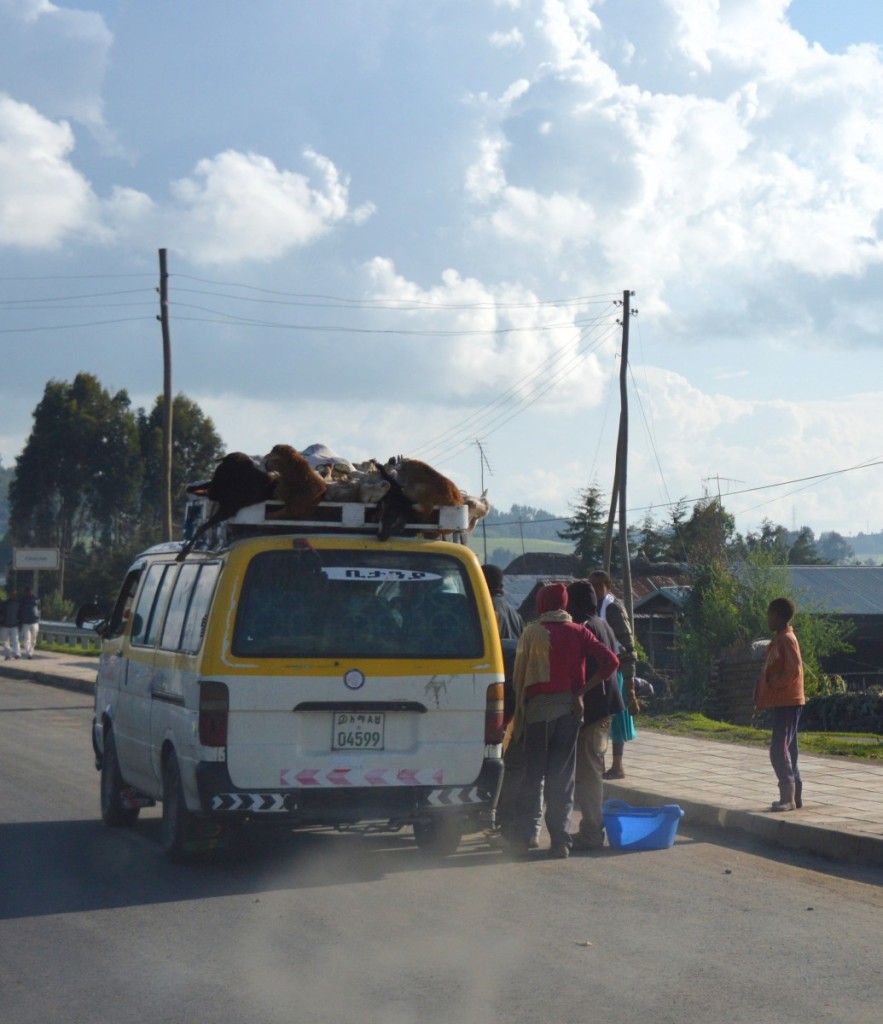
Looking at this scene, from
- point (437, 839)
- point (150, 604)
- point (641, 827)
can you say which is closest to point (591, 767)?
point (641, 827)

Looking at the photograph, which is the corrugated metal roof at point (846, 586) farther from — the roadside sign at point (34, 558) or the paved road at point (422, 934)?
the paved road at point (422, 934)

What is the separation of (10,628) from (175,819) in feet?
87.4

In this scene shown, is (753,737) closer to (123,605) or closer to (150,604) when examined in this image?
(123,605)

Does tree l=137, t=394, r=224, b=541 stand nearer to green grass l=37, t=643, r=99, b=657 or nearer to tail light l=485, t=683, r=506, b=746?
green grass l=37, t=643, r=99, b=657

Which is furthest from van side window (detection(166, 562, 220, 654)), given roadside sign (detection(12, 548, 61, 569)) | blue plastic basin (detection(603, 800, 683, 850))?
roadside sign (detection(12, 548, 61, 569))

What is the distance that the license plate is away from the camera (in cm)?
789

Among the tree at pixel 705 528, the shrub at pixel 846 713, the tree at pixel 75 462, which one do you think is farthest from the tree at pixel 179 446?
the shrub at pixel 846 713

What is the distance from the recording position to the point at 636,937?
6.58m

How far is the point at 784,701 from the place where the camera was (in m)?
10.1

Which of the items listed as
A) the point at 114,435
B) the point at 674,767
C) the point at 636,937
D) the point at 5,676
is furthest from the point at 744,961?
the point at 114,435

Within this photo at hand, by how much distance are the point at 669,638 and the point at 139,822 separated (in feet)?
128

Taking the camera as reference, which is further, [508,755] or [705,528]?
[705,528]

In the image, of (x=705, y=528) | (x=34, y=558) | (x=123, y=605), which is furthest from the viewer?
(x=705, y=528)

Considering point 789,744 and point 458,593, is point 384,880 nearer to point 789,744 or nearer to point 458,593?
point 458,593
